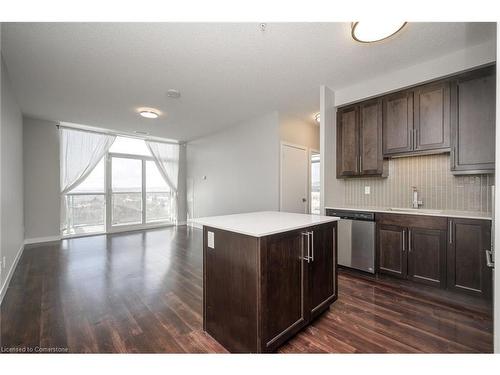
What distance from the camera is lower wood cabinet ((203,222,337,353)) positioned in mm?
1379

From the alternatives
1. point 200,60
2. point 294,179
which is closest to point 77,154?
point 200,60

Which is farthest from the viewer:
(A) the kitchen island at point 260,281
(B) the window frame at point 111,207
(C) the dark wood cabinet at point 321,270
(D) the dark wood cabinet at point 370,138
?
(B) the window frame at point 111,207

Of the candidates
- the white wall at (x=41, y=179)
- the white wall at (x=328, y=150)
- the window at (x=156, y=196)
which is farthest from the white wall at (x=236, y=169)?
the white wall at (x=41, y=179)

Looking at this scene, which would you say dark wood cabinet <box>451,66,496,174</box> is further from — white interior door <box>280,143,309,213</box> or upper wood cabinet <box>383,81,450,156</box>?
white interior door <box>280,143,309,213</box>

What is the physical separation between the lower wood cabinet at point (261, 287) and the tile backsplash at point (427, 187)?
78.2 inches

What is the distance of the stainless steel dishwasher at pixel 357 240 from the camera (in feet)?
9.19

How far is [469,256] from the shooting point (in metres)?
2.16

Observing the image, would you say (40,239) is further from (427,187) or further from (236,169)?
(427,187)

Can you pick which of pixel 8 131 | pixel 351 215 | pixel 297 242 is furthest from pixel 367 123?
pixel 8 131

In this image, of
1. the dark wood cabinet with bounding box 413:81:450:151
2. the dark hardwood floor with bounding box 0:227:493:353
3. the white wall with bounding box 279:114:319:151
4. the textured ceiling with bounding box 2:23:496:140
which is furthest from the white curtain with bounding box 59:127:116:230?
the dark wood cabinet with bounding box 413:81:450:151

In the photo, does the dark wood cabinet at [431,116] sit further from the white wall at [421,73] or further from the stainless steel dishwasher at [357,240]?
the stainless steel dishwasher at [357,240]

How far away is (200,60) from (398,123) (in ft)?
8.68

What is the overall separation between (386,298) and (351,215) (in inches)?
41.2

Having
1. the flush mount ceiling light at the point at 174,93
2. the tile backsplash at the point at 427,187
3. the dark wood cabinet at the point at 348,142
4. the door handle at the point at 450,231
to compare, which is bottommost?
the door handle at the point at 450,231
